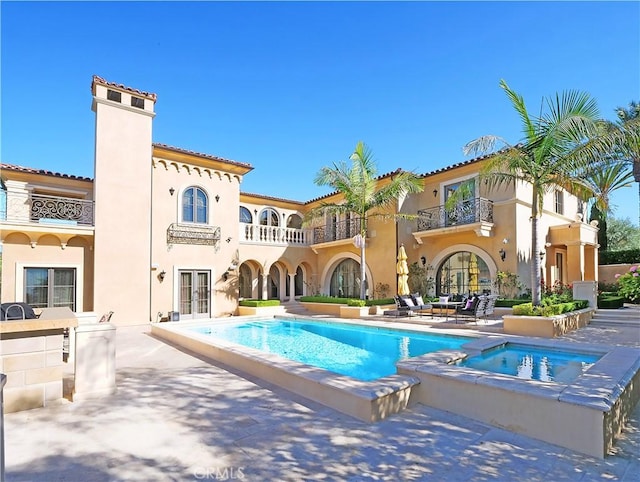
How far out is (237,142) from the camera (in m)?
20.7

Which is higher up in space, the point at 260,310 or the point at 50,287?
the point at 50,287

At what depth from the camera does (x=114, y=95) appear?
1517cm

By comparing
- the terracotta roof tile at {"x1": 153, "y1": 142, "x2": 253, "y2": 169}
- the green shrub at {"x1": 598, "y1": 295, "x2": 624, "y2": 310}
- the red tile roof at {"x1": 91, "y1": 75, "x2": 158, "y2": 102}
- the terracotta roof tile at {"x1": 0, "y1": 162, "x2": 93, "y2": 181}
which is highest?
the red tile roof at {"x1": 91, "y1": 75, "x2": 158, "y2": 102}

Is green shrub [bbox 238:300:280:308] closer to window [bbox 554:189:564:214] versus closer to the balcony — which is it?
the balcony

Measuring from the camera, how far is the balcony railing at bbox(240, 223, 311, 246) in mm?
21188

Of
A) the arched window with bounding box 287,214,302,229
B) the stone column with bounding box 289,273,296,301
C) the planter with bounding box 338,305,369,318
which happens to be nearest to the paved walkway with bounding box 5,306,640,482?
the planter with bounding box 338,305,369,318

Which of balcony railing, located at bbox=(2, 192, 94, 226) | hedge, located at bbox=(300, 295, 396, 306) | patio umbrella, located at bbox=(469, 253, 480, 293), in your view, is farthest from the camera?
patio umbrella, located at bbox=(469, 253, 480, 293)

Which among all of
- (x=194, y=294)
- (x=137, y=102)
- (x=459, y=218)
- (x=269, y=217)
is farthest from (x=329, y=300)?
(x=137, y=102)

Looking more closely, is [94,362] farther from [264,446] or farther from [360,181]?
[360,181]

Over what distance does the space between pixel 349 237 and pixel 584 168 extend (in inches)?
514

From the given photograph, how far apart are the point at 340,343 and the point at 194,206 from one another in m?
10.6

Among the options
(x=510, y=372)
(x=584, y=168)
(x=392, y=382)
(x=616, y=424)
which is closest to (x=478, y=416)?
(x=392, y=382)

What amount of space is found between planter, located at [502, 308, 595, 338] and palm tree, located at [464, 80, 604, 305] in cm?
82

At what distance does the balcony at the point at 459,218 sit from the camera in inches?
665
